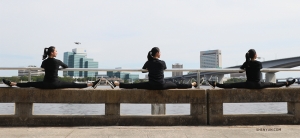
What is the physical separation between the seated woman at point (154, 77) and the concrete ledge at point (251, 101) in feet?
2.53

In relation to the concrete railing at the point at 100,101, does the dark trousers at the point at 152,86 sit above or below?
above

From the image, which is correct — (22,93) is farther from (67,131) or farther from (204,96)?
(204,96)

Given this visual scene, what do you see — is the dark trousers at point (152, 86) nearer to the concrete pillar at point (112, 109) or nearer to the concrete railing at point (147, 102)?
the concrete railing at point (147, 102)

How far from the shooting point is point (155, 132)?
17.1 feet

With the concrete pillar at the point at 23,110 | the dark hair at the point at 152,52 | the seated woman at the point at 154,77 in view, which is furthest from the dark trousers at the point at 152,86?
the concrete pillar at the point at 23,110

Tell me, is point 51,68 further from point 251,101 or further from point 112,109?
point 251,101

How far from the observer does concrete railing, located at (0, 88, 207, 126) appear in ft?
19.1

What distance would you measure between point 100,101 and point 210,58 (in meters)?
149

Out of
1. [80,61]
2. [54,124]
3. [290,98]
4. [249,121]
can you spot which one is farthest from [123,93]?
[80,61]

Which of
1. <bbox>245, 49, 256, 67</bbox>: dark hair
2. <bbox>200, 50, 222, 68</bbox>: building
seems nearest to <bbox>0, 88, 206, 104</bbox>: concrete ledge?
<bbox>245, 49, 256, 67</bbox>: dark hair

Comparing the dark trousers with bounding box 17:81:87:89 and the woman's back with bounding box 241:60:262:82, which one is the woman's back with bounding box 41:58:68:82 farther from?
the woman's back with bounding box 241:60:262:82

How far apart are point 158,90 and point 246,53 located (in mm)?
2428

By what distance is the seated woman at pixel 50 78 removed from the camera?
5.92 metres

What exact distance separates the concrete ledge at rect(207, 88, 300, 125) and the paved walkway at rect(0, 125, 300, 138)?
11.5 inches
